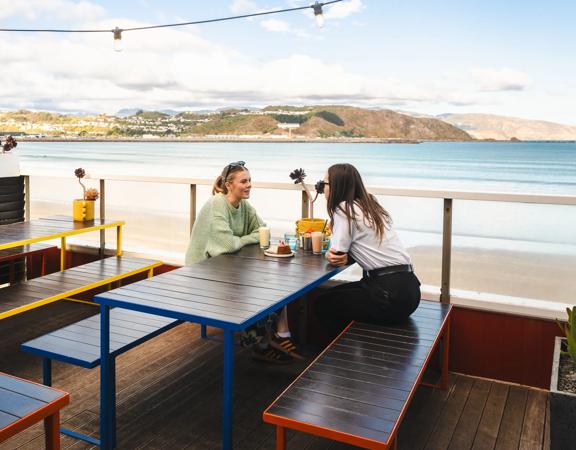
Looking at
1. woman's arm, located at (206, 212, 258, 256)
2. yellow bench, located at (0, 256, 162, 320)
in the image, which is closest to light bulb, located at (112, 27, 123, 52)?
yellow bench, located at (0, 256, 162, 320)


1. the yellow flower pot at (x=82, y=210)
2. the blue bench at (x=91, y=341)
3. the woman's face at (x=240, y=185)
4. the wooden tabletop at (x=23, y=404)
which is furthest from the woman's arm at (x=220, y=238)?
the wooden tabletop at (x=23, y=404)

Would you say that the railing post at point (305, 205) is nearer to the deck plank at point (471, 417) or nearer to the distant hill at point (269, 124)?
the deck plank at point (471, 417)

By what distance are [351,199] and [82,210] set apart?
2.57 meters

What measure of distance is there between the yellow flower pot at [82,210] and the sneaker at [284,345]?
2.01 m

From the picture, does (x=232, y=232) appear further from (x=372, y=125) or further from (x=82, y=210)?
(x=372, y=125)

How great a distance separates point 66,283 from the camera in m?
4.23

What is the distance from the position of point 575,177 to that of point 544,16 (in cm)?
1328

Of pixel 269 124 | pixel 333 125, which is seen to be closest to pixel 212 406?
pixel 269 124

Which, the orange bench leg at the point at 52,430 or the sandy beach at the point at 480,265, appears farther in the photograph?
the sandy beach at the point at 480,265

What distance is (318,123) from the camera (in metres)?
39.2

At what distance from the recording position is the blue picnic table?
2.42m

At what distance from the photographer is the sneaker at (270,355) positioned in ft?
12.7

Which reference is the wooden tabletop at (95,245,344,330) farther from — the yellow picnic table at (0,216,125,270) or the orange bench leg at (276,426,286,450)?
the yellow picnic table at (0,216,125,270)

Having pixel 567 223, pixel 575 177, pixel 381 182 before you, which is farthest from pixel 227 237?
pixel 575 177
